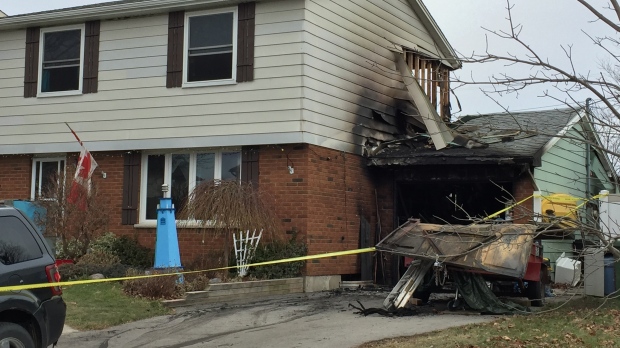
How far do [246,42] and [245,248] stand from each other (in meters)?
4.26

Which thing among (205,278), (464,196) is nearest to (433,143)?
(464,196)

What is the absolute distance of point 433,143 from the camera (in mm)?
18359

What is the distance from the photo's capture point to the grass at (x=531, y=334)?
881 cm

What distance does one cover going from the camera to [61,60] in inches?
714

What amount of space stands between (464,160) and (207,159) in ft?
17.9

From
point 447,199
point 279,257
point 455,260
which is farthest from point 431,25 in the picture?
point 455,260

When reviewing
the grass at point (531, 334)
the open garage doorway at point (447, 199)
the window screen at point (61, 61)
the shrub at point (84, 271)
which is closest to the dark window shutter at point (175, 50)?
the window screen at point (61, 61)

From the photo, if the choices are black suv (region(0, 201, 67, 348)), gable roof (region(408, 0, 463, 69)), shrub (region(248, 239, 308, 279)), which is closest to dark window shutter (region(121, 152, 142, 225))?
shrub (region(248, 239, 308, 279))

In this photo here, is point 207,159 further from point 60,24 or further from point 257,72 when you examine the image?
point 60,24

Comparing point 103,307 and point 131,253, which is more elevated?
point 131,253

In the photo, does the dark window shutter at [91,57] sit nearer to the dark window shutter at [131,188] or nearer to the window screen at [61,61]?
the window screen at [61,61]

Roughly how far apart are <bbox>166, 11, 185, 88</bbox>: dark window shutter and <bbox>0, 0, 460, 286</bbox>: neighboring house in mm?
29

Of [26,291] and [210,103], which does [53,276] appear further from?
[210,103]

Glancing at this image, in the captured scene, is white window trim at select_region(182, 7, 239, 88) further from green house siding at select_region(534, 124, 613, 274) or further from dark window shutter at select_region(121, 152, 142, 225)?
green house siding at select_region(534, 124, 613, 274)
